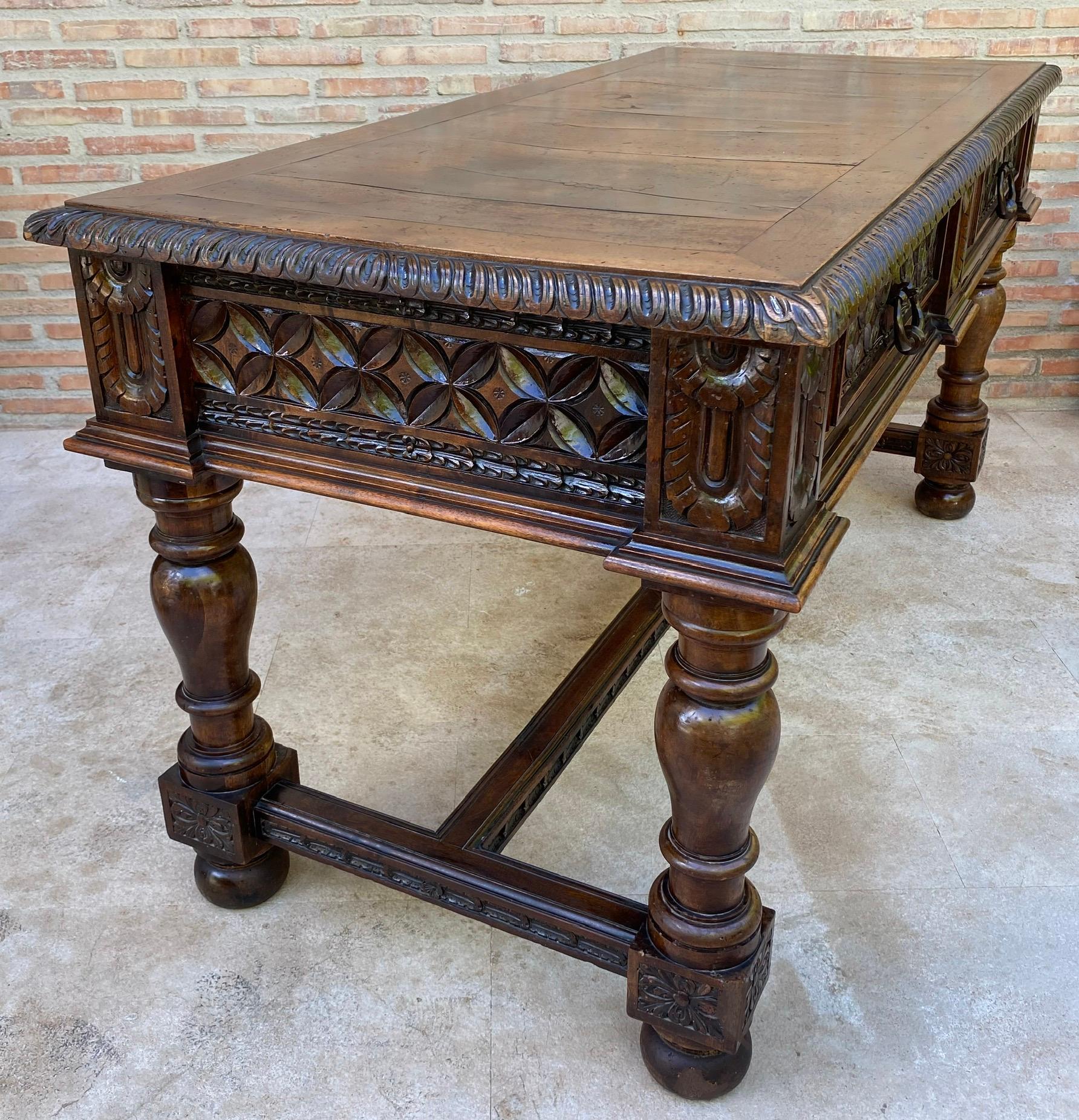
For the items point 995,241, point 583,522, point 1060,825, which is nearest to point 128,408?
point 583,522

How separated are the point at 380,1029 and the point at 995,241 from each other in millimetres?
1731

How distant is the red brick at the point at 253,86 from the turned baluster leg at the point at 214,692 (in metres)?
1.96

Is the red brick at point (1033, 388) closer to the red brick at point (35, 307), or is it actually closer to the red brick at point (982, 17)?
the red brick at point (982, 17)

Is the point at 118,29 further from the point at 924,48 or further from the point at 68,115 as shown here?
the point at 924,48

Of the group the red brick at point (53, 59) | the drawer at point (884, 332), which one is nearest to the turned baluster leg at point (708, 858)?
the drawer at point (884, 332)

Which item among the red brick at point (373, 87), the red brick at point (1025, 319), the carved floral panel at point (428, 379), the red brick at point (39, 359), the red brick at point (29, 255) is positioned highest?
the red brick at point (373, 87)

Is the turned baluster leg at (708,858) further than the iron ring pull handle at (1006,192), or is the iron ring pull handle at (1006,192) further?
the iron ring pull handle at (1006,192)

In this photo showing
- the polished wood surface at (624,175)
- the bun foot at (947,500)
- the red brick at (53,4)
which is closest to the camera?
the polished wood surface at (624,175)

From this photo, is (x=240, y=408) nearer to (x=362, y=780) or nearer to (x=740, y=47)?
(x=362, y=780)

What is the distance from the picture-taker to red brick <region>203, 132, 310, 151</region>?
10.2 feet

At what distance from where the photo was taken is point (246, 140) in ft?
10.2

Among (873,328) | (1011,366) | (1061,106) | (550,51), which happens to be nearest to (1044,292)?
(1011,366)

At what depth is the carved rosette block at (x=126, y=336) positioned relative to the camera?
1.25 metres

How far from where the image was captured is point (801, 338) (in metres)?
0.93
